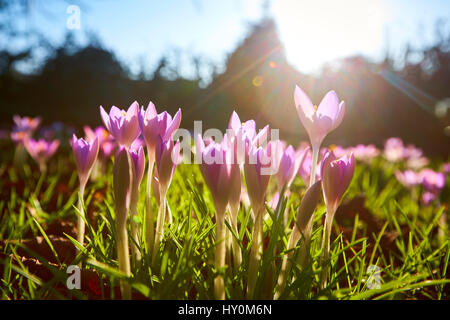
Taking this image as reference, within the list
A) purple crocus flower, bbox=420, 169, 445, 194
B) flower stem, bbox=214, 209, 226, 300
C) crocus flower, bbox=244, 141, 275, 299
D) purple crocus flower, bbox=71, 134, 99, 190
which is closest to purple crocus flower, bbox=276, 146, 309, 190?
crocus flower, bbox=244, 141, 275, 299

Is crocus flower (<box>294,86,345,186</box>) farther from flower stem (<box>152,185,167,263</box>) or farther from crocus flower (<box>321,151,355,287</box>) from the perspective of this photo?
flower stem (<box>152,185,167,263</box>)

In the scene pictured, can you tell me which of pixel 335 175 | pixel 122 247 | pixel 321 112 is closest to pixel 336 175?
pixel 335 175

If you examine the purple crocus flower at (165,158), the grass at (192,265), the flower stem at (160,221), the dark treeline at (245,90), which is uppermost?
the dark treeline at (245,90)

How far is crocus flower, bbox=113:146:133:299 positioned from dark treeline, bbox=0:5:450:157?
822cm

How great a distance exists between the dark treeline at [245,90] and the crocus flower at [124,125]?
809 cm

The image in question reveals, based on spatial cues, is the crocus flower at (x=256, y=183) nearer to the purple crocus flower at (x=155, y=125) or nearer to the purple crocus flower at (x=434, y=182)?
the purple crocus flower at (x=155, y=125)

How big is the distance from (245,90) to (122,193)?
9132 millimetres

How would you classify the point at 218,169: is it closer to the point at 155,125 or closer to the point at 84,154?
the point at 155,125

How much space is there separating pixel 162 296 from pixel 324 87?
9.38 m

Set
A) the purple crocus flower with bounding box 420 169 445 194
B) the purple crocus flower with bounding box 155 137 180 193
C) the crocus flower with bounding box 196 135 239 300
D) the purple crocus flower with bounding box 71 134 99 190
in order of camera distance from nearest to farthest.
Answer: the crocus flower with bounding box 196 135 239 300 → the purple crocus flower with bounding box 155 137 180 193 → the purple crocus flower with bounding box 71 134 99 190 → the purple crocus flower with bounding box 420 169 445 194

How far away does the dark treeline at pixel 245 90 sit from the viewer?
9.34m

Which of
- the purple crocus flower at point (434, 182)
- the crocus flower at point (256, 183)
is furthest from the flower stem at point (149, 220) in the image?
the purple crocus flower at point (434, 182)

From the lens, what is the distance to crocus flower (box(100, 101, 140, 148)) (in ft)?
2.60

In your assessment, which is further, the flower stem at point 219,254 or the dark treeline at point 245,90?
the dark treeline at point 245,90
